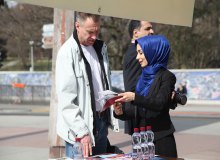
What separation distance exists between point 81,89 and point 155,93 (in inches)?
24.0

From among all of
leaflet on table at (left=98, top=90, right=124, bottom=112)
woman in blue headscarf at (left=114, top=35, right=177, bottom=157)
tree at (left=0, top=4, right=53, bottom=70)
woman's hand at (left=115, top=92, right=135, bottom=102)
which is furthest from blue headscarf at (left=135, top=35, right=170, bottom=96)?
tree at (left=0, top=4, right=53, bottom=70)

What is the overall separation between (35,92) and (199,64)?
12.1m

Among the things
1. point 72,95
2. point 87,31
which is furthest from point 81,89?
point 87,31

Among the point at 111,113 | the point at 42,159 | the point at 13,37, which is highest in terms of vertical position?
the point at 13,37

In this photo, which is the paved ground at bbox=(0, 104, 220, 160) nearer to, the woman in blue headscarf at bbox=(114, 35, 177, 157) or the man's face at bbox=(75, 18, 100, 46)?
the woman in blue headscarf at bbox=(114, 35, 177, 157)

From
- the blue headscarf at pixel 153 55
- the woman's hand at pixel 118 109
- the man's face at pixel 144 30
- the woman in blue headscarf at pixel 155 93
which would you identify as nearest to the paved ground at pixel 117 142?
the man's face at pixel 144 30

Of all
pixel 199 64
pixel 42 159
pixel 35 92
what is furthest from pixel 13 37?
pixel 42 159

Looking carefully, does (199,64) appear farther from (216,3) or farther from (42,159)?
(42,159)

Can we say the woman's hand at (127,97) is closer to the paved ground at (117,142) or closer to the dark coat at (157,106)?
the dark coat at (157,106)

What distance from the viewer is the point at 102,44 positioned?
174 inches

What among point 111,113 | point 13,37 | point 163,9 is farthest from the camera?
point 13,37

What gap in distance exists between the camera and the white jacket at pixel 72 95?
3.95 meters

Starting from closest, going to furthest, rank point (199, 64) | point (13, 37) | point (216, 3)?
point (216, 3) < point (199, 64) < point (13, 37)

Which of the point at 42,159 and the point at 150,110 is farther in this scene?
the point at 42,159
